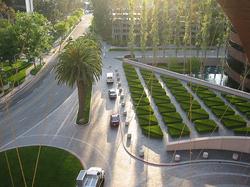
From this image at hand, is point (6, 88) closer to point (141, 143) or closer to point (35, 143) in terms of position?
point (35, 143)

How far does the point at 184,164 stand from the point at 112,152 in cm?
800

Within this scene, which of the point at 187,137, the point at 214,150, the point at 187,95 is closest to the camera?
the point at 214,150

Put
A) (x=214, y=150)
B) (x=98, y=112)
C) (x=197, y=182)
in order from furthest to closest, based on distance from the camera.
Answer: (x=98, y=112), (x=214, y=150), (x=197, y=182)

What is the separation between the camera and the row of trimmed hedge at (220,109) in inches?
1665

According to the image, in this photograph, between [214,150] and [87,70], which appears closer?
[214,150]

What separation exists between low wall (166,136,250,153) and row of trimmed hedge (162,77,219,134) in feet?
10.9

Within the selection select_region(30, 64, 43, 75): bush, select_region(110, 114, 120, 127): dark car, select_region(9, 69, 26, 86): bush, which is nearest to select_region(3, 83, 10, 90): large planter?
select_region(9, 69, 26, 86): bush

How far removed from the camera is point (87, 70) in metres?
42.7

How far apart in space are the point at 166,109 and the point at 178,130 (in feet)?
21.6

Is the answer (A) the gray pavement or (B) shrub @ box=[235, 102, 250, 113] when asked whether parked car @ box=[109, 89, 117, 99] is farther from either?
(B) shrub @ box=[235, 102, 250, 113]

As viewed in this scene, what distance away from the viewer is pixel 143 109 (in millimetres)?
47469

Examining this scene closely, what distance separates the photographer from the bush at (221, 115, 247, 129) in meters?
41.8

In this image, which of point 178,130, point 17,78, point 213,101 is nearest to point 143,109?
point 178,130

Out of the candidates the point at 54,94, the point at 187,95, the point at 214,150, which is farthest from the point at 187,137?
the point at 54,94
